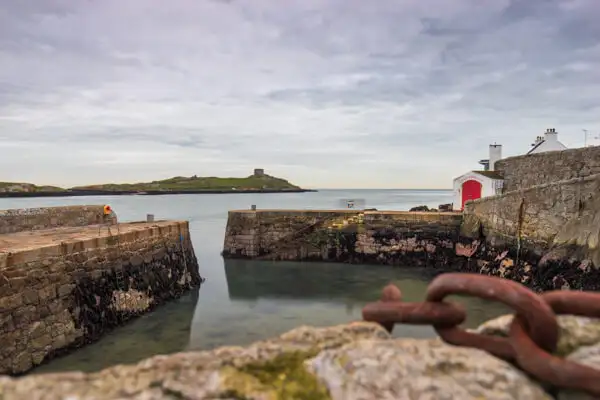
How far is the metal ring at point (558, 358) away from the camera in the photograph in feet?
4.37

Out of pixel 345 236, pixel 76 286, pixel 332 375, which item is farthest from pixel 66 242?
pixel 345 236

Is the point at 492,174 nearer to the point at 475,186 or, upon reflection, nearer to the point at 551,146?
the point at 475,186

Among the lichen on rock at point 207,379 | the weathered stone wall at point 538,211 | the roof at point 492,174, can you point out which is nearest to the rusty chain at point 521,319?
the lichen on rock at point 207,379

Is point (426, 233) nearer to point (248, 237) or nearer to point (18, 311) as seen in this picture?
point (248, 237)

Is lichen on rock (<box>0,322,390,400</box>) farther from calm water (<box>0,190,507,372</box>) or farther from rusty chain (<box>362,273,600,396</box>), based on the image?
calm water (<box>0,190,507,372</box>)

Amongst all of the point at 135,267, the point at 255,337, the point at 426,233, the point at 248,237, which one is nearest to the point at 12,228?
the point at 135,267

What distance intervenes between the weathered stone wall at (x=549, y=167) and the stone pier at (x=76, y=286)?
1663 centimetres

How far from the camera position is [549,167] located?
21453mm

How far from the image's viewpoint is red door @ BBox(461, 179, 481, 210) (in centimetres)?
2644

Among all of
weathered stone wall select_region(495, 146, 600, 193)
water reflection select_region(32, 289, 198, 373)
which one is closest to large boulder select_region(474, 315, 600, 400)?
water reflection select_region(32, 289, 198, 373)

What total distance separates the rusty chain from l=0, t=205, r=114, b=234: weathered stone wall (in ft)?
66.5

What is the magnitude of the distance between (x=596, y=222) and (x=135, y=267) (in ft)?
42.4

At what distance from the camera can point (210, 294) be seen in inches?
607

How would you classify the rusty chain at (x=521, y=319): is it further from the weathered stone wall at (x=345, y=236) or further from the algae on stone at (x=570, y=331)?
the weathered stone wall at (x=345, y=236)
